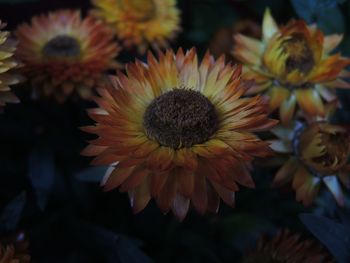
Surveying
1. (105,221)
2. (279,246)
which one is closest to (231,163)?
(279,246)

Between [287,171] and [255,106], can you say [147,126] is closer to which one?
[255,106]

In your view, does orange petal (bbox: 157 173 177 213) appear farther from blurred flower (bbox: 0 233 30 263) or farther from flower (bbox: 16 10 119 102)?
flower (bbox: 16 10 119 102)

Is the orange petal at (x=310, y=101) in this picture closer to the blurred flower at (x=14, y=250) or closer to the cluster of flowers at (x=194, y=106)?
the cluster of flowers at (x=194, y=106)

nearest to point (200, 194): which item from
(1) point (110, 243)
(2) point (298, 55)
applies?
(1) point (110, 243)

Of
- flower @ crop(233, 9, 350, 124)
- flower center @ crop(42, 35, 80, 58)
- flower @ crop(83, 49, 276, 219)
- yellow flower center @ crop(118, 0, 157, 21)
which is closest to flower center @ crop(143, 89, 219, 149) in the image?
flower @ crop(83, 49, 276, 219)

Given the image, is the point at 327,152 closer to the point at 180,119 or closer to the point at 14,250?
the point at 180,119
